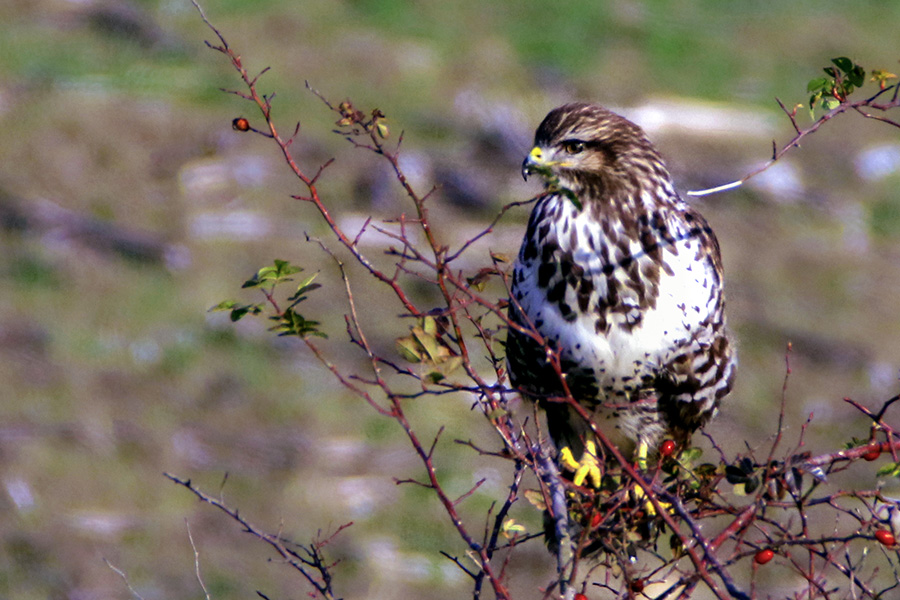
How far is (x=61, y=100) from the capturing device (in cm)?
788

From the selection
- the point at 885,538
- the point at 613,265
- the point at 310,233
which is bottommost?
the point at 885,538

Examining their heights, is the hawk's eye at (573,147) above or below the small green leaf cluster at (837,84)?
above

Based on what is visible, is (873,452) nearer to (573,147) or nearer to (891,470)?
(891,470)

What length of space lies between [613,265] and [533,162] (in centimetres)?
39

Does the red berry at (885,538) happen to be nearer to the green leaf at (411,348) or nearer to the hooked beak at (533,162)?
the green leaf at (411,348)

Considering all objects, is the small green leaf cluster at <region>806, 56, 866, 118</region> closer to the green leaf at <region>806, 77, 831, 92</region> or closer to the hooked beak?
the green leaf at <region>806, 77, 831, 92</region>

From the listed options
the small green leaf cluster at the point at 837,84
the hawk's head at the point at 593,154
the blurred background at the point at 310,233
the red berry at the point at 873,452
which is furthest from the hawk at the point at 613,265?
the blurred background at the point at 310,233

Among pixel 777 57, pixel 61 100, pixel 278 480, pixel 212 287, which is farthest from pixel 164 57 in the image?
pixel 777 57

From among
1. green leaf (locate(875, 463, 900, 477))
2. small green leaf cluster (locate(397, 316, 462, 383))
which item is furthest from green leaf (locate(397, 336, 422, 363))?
green leaf (locate(875, 463, 900, 477))

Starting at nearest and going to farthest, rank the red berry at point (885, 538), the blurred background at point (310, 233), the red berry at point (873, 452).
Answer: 1. the red berry at point (885, 538)
2. the red berry at point (873, 452)
3. the blurred background at point (310, 233)

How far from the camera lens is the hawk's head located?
150 inches

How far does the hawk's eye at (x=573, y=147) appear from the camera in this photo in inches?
151

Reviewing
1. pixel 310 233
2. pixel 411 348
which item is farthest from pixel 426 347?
pixel 310 233

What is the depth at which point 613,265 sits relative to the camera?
3.84m
